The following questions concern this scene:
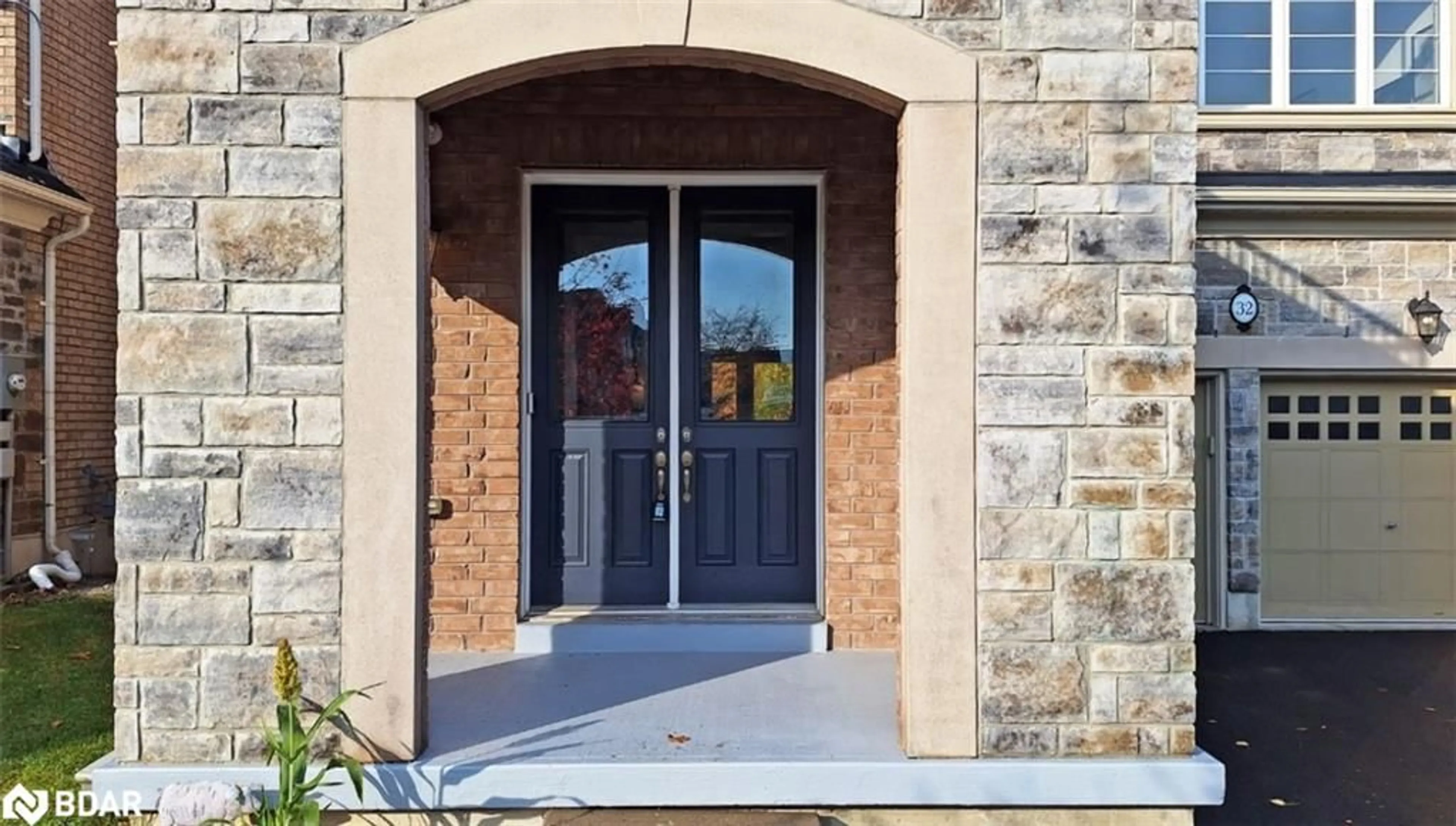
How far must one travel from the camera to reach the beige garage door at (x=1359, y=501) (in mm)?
7125

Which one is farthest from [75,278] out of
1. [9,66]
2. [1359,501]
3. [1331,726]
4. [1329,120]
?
[1359,501]

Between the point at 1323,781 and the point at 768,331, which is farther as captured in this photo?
the point at 768,331

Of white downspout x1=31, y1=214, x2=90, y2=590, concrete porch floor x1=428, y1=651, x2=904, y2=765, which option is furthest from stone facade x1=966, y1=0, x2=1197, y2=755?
white downspout x1=31, y1=214, x2=90, y2=590

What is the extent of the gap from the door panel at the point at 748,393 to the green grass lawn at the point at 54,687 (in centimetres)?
287

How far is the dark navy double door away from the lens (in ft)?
15.9

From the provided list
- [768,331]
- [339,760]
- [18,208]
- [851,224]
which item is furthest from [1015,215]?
[18,208]

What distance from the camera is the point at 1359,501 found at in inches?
282

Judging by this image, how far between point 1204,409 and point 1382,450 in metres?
1.41

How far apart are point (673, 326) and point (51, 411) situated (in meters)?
6.43

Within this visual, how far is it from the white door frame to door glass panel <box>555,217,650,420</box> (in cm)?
15

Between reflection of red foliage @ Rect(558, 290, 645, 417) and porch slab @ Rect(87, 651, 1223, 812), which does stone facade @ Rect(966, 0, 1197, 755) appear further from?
reflection of red foliage @ Rect(558, 290, 645, 417)

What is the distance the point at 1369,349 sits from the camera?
6.94 meters

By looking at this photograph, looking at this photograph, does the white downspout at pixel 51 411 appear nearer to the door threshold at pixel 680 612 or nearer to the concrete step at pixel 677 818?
the door threshold at pixel 680 612

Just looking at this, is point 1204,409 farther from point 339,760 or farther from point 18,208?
point 18,208
